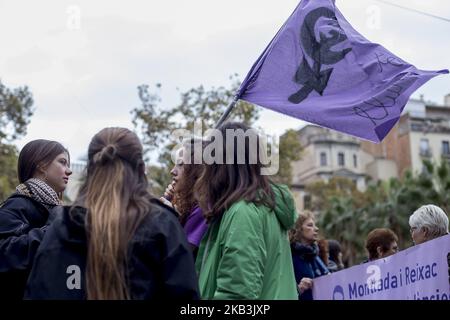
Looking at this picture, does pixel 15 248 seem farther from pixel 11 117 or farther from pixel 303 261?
pixel 11 117

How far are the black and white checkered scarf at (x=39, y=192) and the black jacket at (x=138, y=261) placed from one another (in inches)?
49.2

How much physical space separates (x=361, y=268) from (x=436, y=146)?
215 feet

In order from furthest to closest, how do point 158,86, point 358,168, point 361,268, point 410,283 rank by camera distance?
Answer: point 358,168 → point 158,86 → point 361,268 → point 410,283

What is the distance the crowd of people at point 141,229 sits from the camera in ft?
9.52

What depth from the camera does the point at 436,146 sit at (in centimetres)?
6875

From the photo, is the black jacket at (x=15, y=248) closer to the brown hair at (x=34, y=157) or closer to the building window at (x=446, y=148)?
the brown hair at (x=34, y=157)

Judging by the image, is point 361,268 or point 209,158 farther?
point 361,268

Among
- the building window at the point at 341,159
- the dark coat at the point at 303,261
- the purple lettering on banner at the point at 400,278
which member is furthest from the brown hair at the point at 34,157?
the building window at the point at 341,159

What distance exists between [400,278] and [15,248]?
2.92 m

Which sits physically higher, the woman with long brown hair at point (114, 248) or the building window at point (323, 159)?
the building window at point (323, 159)

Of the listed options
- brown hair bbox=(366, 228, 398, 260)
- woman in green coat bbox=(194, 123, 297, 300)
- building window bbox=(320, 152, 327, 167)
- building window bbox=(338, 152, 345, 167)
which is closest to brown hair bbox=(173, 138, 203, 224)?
woman in green coat bbox=(194, 123, 297, 300)

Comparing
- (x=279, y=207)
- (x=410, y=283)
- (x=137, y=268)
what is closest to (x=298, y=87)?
(x=410, y=283)

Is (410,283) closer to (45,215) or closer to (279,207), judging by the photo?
(279,207)
